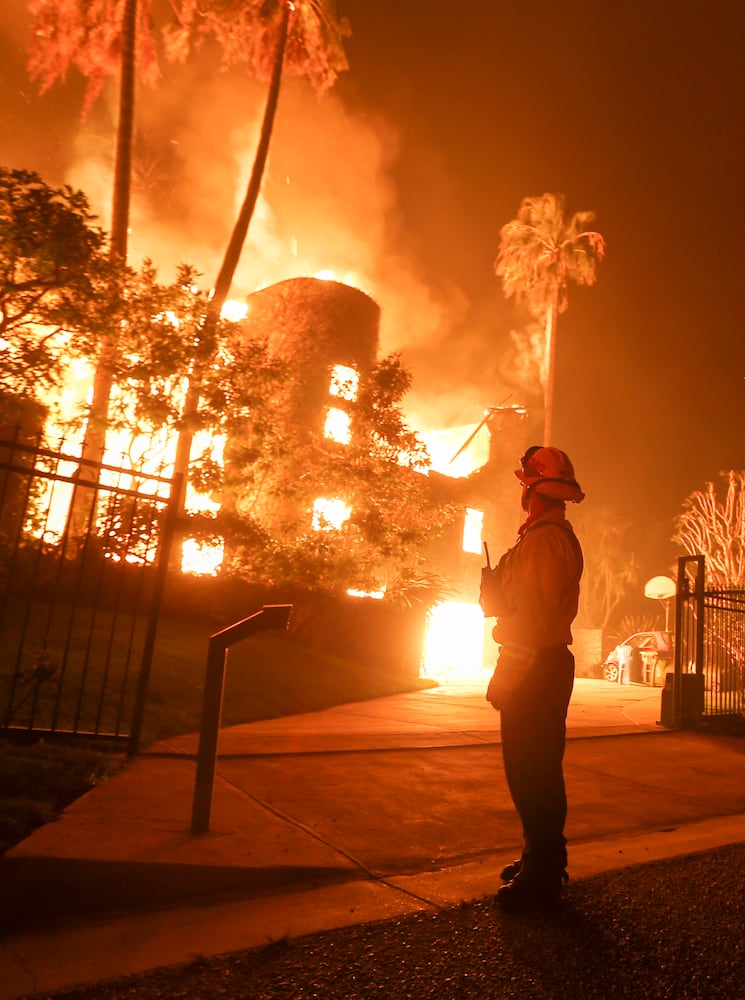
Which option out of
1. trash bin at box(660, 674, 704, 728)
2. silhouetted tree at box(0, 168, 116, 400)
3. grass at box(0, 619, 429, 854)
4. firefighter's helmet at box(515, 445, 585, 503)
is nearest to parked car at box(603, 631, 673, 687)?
grass at box(0, 619, 429, 854)

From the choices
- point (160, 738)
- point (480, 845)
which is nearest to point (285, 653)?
point (160, 738)

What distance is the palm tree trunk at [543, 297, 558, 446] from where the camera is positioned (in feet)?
86.5

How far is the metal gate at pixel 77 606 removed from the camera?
4406 millimetres

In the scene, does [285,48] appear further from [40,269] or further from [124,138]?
[40,269]

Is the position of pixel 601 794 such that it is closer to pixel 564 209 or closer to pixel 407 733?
pixel 407 733

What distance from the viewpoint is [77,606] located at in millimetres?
8680

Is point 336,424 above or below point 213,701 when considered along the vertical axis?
above

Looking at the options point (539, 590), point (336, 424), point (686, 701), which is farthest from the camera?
point (336, 424)

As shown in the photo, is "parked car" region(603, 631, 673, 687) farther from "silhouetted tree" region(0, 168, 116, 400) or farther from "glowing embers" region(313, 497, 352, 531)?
"silhouetted tree" region(0, 168, 116, 400)

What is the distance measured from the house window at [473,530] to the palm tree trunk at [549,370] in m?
3.79

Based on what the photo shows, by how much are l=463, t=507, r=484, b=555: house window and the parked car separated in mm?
7104

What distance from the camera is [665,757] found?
6625mm

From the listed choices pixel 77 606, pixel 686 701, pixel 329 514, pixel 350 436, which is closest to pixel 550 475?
pixel 686 701

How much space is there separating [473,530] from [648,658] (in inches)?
335
